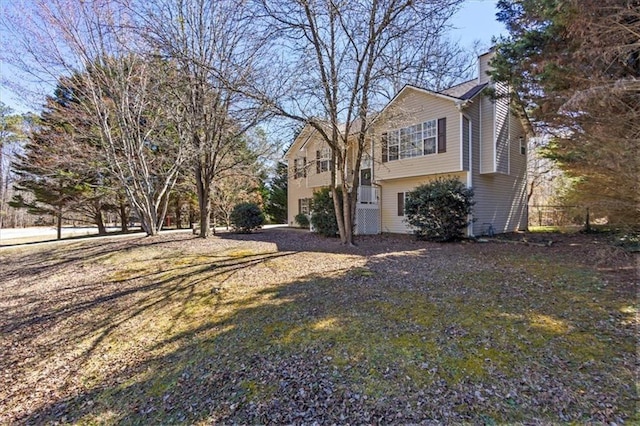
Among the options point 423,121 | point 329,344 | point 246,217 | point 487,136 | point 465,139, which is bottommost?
point 329,344

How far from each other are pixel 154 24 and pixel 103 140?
14.9ft

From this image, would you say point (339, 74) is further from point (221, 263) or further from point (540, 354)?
point (540, 354)

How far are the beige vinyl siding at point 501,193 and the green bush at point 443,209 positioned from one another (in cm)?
173

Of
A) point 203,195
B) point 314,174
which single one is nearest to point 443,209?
point 203,195

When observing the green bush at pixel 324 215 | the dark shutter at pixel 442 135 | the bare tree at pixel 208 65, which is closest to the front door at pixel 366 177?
the green bush at pixel 324 215

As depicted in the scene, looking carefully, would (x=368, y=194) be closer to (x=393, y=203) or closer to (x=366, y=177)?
(x=393, y=203)

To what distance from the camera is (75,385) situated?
3.62 metres

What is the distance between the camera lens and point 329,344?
3.67 meters

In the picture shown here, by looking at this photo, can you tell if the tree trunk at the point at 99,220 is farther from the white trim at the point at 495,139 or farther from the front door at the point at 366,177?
the white trim at the point at 495,139

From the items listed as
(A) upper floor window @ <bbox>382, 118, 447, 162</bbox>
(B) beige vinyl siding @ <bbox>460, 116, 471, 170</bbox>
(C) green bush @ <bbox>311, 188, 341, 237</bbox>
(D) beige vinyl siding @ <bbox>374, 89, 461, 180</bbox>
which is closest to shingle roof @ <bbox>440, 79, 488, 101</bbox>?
(D) beige vinyl siding @ <bbox>374, 89, 461, 180</bbox>

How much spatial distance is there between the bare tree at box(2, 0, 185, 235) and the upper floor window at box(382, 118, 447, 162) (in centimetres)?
893

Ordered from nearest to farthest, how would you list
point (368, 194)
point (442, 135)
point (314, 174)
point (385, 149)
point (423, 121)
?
point (442, 135) < point (423, 121) < point (385, 149) < point (368, 194) < point (314, 174)

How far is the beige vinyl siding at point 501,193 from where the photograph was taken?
1253 centimetres

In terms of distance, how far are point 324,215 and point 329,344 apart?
997 centimetres
